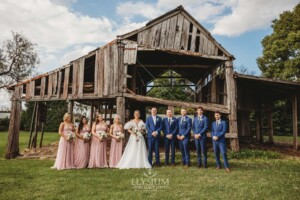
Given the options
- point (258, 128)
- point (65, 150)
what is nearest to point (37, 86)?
point (65, 150)

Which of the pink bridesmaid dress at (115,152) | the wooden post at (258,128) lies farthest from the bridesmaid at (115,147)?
the wooden post at (258,128)

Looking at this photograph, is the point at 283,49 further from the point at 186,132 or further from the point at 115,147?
the point at 115,147

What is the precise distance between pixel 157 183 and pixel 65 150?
4.20 metres

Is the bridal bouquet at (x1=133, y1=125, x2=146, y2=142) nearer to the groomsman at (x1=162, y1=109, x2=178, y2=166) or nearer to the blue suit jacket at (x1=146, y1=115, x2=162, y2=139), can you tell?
the blue suit jacket at (x1=146, y1=115, x2=162, y2=139)

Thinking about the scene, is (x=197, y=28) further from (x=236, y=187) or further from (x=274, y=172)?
(x=236, y=187)

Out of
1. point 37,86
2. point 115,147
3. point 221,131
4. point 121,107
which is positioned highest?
point 37,86

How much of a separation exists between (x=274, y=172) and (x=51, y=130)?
36.2 meters

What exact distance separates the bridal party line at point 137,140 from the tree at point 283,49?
2018cm

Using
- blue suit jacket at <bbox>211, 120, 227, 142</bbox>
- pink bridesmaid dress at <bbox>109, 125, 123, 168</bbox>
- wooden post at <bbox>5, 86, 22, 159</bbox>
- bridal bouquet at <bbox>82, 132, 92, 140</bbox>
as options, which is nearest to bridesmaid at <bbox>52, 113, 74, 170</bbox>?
bridal bouquet at <bbox>82, 132, 92, 140</bbox>

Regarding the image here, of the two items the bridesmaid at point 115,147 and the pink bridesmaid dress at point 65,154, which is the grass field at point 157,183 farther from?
the bridesmaid at point 115,147

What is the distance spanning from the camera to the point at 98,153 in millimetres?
9906

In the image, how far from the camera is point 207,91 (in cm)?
1912

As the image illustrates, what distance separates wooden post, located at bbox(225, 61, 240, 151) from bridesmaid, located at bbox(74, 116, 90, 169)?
690cm

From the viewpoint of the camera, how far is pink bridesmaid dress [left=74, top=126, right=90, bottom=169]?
985 cm
